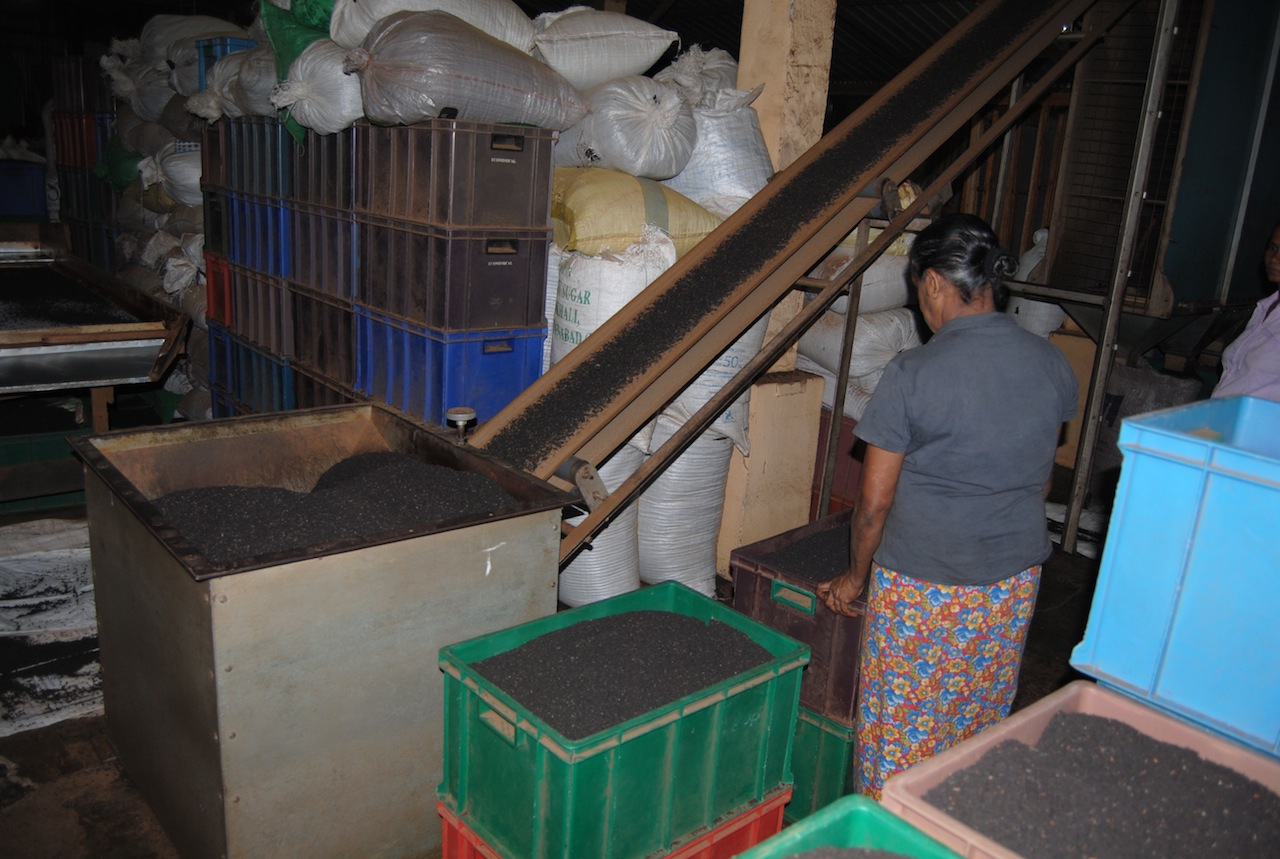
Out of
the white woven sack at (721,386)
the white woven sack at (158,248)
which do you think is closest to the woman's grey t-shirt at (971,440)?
the white woven sack at (721,386)

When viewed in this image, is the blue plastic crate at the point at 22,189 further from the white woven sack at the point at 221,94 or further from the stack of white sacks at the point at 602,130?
the stack of white sacks at the point at 602,130

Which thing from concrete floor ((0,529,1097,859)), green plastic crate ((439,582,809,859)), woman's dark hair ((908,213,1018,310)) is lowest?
concrete floor ((0,529,1097,859))

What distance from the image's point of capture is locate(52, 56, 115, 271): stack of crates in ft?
24.4

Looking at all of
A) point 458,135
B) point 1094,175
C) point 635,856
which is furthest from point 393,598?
point 1094,175

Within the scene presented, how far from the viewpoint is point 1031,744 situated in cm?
148

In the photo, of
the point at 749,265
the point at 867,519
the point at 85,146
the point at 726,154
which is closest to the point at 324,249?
the point at 726,154

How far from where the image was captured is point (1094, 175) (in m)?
4.63

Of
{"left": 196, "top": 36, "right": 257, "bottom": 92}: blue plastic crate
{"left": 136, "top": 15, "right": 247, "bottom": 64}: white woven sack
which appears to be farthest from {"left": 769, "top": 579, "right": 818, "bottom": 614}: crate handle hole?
{"left": 136, "top": 15, "right": 247, "bottom": 64}: white woven sack

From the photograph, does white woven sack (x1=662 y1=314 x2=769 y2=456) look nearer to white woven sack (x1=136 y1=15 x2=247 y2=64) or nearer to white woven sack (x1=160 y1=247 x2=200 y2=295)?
white woven sack (x1=160 y1=247 x2=200 y2=295)

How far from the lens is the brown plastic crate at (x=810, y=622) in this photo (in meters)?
2.46

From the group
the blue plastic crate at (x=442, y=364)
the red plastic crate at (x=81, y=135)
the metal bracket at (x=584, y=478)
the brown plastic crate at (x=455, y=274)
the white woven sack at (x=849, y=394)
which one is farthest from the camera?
the red plastic crate at (x=81, y=135)

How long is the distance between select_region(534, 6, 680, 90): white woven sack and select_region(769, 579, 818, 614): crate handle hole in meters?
2.37

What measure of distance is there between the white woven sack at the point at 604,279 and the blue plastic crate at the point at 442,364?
221 millimetres

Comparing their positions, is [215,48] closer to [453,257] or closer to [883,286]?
[453,257]
